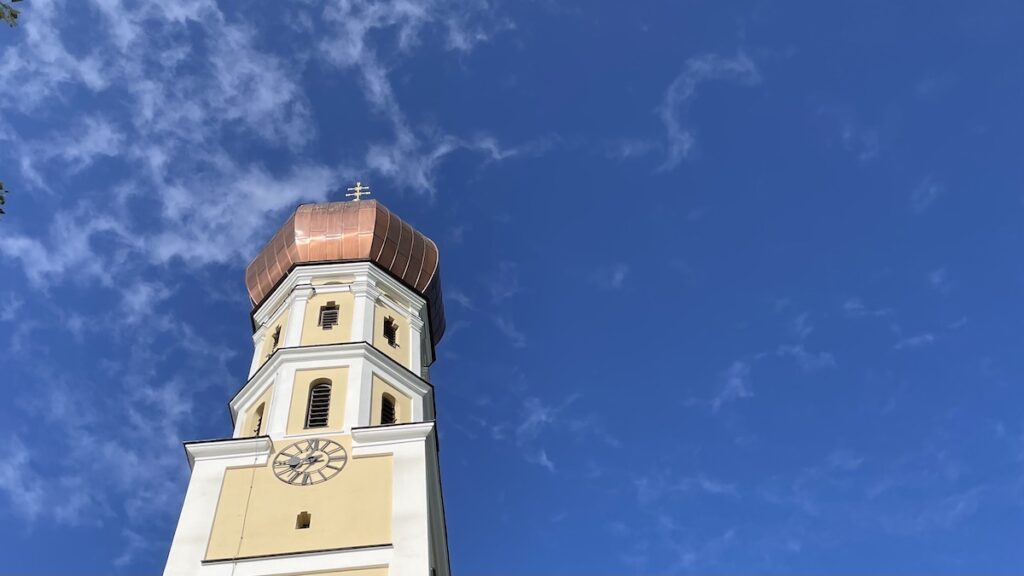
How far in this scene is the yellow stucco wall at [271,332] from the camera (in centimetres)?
2717

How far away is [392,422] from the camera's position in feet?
80.5

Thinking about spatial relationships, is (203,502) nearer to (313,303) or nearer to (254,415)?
(254,415)

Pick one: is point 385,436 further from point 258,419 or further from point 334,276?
point 334,276

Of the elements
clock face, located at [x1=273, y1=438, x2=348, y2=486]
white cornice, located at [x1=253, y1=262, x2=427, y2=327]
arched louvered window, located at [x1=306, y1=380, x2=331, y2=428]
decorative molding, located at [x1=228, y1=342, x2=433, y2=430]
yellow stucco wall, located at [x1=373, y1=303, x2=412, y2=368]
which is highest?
white cornice, located at [x1=253, y1=262, x2=427, y2=327]

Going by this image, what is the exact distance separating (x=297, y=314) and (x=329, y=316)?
760 mm

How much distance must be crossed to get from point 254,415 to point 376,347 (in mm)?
3174

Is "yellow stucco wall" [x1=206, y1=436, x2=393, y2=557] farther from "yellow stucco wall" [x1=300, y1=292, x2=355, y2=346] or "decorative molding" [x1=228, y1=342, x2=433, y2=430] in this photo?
"yellow stucco wall" [x1=300, y1=292, x2=355, y2=346]

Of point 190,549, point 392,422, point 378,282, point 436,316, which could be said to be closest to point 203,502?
point 190,549

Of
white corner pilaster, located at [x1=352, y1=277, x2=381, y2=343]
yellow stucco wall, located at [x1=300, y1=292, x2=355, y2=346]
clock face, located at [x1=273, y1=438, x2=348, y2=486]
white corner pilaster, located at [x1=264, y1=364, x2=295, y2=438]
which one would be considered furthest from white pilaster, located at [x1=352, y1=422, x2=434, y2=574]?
yellow stucco wall, located at [x1=300, y1=292, x2=355, y2=346]

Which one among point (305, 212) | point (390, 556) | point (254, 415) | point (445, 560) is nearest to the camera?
point (390, 556)

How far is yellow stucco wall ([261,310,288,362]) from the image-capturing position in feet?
89.1

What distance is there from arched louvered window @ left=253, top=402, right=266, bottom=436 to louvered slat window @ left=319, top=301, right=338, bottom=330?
283 centimetres

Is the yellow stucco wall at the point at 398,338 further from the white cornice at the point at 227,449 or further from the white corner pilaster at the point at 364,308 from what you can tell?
the white cornice at the point at 227,449

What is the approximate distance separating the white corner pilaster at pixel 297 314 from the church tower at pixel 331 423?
4 centimetres
